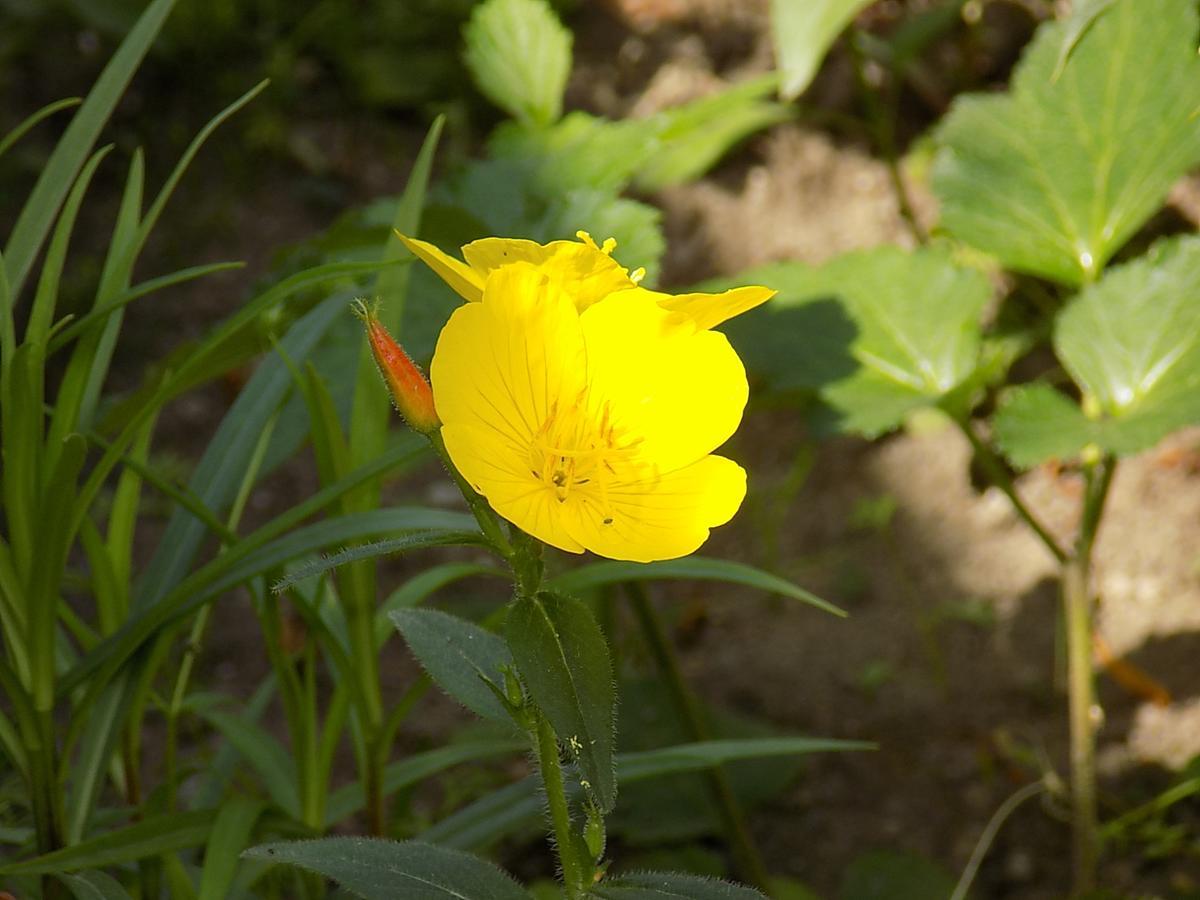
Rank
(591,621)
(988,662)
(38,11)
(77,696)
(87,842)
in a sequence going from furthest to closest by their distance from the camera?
(38,11)
(988,662)
(77,696)
(87,842)
(591,621)

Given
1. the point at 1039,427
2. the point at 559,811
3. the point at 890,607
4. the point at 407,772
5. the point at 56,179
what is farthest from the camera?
the point at 890,607

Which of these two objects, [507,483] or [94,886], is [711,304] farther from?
[94,886]

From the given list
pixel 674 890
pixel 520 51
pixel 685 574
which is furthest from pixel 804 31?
pixel 674 890

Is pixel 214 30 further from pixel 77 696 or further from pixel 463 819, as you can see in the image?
pixel 463 819

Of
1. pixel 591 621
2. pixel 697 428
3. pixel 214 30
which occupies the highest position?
pixel 214 30

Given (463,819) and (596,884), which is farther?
(463,819)

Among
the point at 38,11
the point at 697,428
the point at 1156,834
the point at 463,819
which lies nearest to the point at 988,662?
the point at 1156,834
